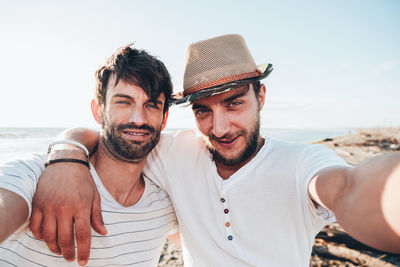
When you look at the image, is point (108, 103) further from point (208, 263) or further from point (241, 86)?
point (208, 263)

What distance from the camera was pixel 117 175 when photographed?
211 cm

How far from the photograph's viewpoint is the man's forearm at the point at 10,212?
3.85 ft

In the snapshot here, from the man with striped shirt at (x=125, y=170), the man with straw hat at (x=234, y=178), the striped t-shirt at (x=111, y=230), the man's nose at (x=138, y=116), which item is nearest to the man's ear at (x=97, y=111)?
the man with striped shirt at (x=125, y=170)

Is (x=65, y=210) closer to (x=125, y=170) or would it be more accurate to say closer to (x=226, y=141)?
(x=125, y=170)

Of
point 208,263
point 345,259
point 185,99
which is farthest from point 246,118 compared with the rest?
point 345,259

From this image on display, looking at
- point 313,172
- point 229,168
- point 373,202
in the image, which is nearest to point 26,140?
point 229,168

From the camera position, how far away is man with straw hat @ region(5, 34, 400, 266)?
60.2 inches

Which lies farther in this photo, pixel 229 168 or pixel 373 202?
pixel 229 168

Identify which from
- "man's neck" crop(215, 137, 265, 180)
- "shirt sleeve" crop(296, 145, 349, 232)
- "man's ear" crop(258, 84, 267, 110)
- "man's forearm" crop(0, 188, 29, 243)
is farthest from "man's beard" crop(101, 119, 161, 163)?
"shirt sleeve" crop(296, 145, 349, 232)

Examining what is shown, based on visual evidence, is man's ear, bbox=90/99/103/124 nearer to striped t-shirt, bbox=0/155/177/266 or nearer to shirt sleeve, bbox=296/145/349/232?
striped t-shirt, bbox=0/155/177/266

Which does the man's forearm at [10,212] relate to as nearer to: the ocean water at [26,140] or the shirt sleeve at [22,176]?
the shirt sleeve at [22,176]

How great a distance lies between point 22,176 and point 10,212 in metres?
0.28

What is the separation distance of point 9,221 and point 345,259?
3861 mm

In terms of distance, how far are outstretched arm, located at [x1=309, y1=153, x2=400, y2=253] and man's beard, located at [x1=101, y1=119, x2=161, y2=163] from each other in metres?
1.54
